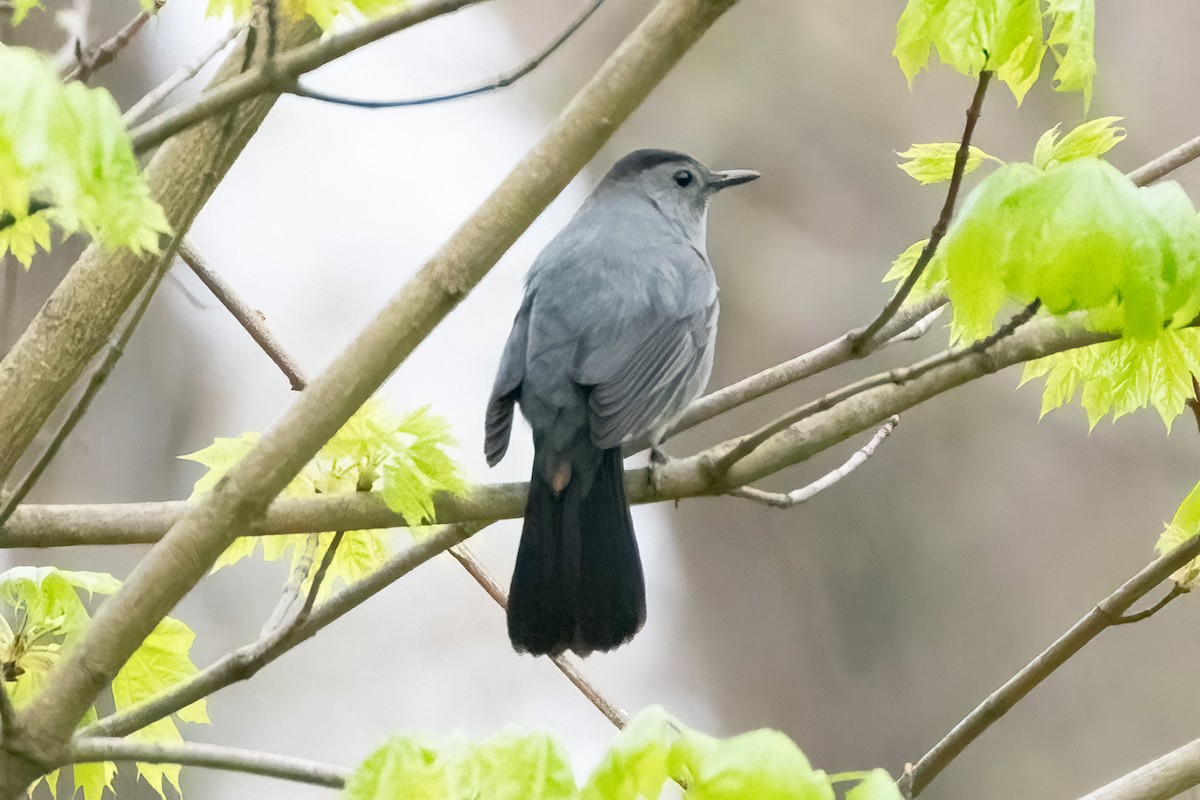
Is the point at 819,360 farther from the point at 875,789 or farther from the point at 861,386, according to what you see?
the point at 875,789

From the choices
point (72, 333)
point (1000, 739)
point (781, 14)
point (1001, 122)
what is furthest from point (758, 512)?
point (72, 333)

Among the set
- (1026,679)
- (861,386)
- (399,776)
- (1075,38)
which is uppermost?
(1075,38)

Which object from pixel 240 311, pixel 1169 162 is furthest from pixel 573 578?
pixel 1169 162

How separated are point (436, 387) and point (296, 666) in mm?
854

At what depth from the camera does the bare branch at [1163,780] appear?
2.97ft

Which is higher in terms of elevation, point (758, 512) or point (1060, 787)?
point (758, 512)

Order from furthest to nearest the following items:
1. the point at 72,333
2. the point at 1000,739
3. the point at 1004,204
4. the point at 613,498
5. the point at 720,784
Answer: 1. the point at 1000,739
2. the point at 613,498
3. the point at 72,333
4. the point at 1004,204
5. the point at 720,784

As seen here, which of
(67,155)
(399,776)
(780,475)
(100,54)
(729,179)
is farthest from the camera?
(780,475)

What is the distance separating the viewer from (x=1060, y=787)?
2.22 meters

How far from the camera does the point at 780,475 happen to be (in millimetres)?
2416

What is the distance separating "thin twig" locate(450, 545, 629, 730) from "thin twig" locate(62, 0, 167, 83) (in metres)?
0.61

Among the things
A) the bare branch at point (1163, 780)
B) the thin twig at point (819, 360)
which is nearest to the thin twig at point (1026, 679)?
the bare branch at point (1163, 780)

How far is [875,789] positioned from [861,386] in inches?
15.6

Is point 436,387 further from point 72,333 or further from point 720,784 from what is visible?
point 720,784
